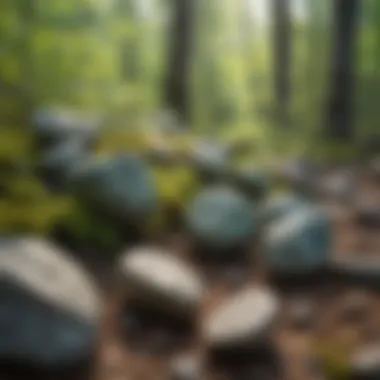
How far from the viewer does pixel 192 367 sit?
3.26 ft

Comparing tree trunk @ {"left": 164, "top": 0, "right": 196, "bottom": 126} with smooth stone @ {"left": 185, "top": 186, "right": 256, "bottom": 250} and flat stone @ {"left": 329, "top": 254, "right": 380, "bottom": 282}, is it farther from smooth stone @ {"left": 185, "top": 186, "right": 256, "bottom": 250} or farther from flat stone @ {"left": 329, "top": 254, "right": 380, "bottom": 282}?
flat stone @ {"left": 329, "top": 254, "right": 380, "bottom": 282}

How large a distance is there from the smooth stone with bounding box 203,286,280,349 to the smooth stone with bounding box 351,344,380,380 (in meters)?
0.15

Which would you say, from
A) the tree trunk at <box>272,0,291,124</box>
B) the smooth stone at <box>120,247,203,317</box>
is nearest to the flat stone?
the smooth stone at <box>120,247,203,317</box>

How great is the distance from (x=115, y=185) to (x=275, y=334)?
414 mm

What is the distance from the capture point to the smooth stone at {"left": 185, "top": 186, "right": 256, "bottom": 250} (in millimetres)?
1305

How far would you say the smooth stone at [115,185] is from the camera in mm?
1226

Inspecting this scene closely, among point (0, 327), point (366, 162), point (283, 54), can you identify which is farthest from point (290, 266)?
point (283, 54)

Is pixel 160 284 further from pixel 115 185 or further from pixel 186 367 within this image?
pixel 115 185

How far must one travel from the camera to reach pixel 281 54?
2.06 metres

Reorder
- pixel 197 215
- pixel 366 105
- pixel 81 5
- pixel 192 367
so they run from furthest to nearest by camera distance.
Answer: pixel 366 105, pixel 81 5, pixel 197 215, pixel 192 367

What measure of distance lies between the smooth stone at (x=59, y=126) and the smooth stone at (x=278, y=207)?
0.46 m

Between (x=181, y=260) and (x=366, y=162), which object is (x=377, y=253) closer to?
(x=181, y=260)

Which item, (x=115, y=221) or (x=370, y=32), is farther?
(x=370, y=32)

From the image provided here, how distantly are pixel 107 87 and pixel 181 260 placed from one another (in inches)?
24.2
